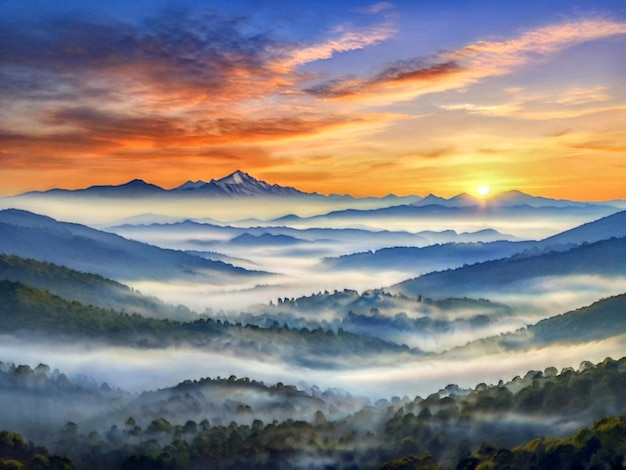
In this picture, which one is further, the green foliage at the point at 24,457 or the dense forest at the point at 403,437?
the green foliage at the point at 24,457

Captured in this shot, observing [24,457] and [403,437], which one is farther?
[24,457]

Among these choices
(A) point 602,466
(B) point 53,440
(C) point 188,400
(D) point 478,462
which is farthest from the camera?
(C) point 188,400

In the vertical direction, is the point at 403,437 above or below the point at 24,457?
above

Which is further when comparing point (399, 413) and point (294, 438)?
point (399, 413)

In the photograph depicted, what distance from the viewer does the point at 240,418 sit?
186250 millimetres

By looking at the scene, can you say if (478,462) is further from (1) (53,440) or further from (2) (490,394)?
(1) (53,440)

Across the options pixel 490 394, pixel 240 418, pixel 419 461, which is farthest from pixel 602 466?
pixel 240 418

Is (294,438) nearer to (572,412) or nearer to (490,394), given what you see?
(490,394)

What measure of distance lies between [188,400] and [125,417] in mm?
18998

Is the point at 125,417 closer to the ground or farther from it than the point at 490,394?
closer to the ground

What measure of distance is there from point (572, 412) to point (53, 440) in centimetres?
12077

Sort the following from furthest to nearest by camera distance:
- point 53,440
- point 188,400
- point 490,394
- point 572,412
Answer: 1. point 188,400
2. point 53,440
3. point 490,394
4. point 572,412

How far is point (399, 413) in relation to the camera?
16075 centimetres

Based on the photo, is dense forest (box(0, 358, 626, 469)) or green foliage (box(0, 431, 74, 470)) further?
green foliage (box(0, 431, 74, 470))
